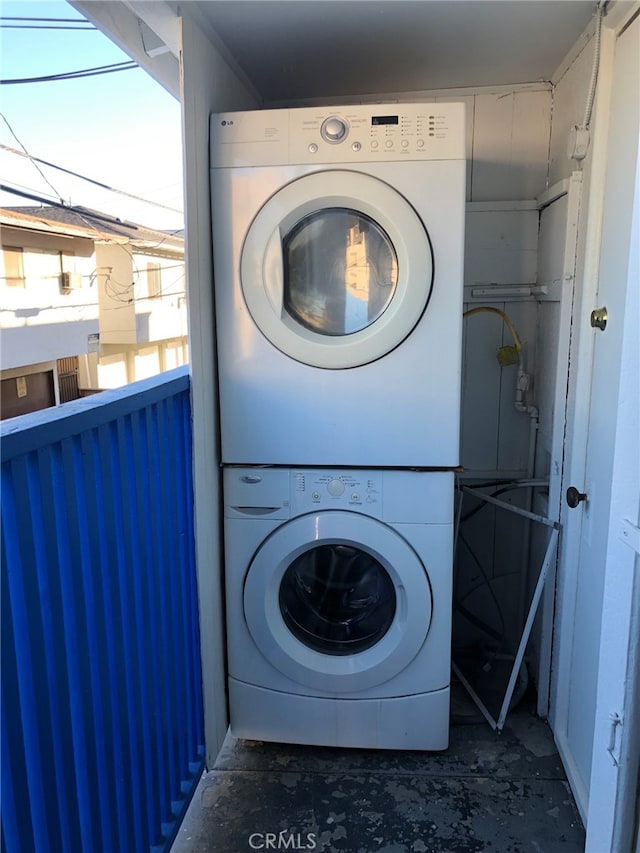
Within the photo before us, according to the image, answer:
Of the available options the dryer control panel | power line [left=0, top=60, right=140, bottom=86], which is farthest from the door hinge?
power line [left=0, top=60, right=140, bottom=86]

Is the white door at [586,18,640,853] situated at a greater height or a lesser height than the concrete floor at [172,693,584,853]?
greater

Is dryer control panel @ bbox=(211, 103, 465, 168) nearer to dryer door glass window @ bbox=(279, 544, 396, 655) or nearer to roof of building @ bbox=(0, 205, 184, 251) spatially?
dryer door glass window @ bbox=(279, 544, 396, 655)

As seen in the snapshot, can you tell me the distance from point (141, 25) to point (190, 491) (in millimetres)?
1291

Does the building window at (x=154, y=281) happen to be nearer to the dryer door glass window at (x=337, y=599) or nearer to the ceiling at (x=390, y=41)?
the ceiling at (x=390, y=41)

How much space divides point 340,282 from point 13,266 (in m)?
3.57

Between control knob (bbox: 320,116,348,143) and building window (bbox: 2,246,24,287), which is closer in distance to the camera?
control knob (bbox: 320,116,348,143)

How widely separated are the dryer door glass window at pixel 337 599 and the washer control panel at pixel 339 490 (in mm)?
152

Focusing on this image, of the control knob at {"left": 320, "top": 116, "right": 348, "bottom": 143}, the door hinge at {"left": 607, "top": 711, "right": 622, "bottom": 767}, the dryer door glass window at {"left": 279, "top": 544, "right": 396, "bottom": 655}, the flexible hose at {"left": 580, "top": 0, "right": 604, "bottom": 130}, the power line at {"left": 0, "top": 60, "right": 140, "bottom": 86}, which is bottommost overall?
the dryer door glass window at {"left": 279, "top": 544, "right": 396, "bottom": 655}

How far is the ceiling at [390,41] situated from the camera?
151cm

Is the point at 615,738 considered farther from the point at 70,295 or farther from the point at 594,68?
the point at 70,295

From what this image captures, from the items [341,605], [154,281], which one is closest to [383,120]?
[341,605]

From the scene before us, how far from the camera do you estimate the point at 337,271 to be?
65.0 inches

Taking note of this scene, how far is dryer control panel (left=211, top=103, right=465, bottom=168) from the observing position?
4.99ft

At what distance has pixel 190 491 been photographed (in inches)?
62.8
